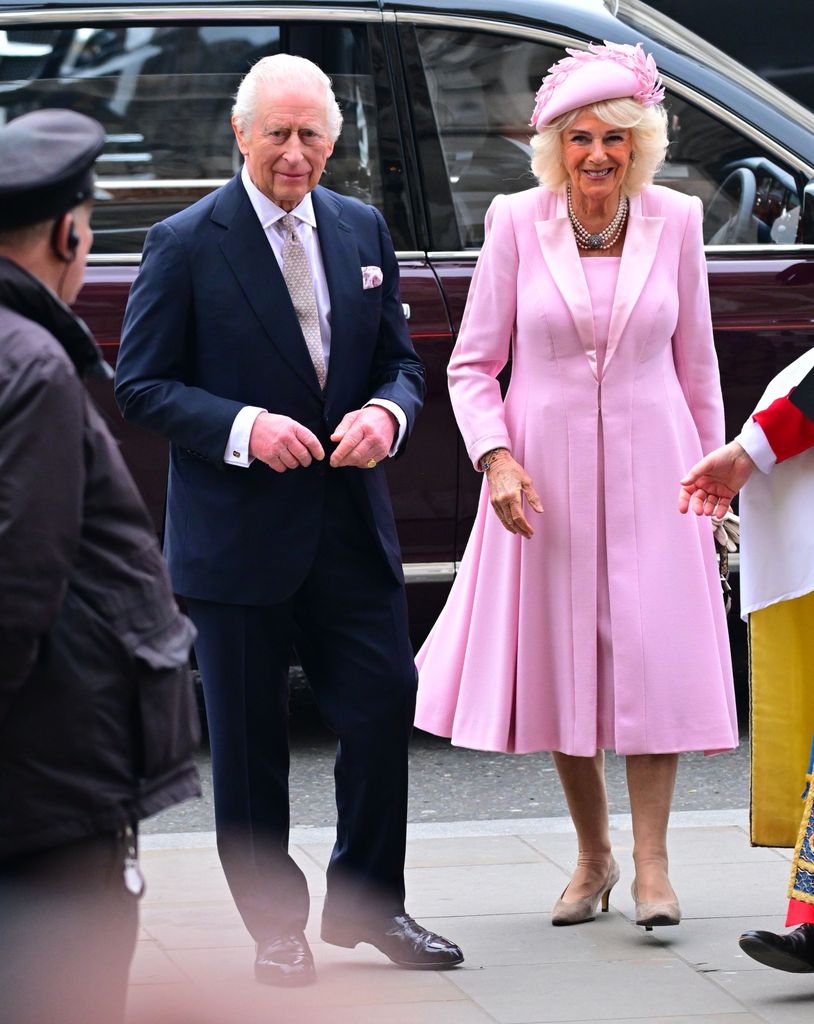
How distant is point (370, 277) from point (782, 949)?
1.59 m

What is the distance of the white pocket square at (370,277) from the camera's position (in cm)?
427

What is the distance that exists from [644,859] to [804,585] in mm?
720

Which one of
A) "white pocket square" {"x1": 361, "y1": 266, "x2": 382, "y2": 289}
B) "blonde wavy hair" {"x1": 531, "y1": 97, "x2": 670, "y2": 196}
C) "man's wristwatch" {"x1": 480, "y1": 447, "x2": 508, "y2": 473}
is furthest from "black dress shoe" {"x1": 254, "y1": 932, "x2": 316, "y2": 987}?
"blonde wavy hair" {"x1": 531, "y1": 97, "x2": 670, "y2": 196}

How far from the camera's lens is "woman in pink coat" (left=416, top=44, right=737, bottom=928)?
4.50m

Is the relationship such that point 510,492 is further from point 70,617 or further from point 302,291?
point 70,617

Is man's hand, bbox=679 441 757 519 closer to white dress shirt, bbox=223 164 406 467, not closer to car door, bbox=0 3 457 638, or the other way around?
white dress shirt, bbox=223 164 406 467

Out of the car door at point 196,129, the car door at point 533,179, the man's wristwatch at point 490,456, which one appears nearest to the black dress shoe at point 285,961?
the man's wristwatch at point 490,456

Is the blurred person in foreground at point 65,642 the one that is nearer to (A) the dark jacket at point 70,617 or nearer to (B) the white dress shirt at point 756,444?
(A) the dark jacket at point 70,617

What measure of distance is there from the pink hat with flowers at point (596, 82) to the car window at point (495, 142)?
5.52 ft

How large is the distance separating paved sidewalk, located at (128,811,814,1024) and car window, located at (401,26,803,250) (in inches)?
77.2

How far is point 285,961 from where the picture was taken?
4.12m

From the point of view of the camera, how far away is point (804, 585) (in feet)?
14.0

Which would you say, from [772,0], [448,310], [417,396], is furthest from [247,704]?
[772,0]

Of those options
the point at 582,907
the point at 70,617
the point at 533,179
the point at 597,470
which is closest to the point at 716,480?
the point at 597,470
